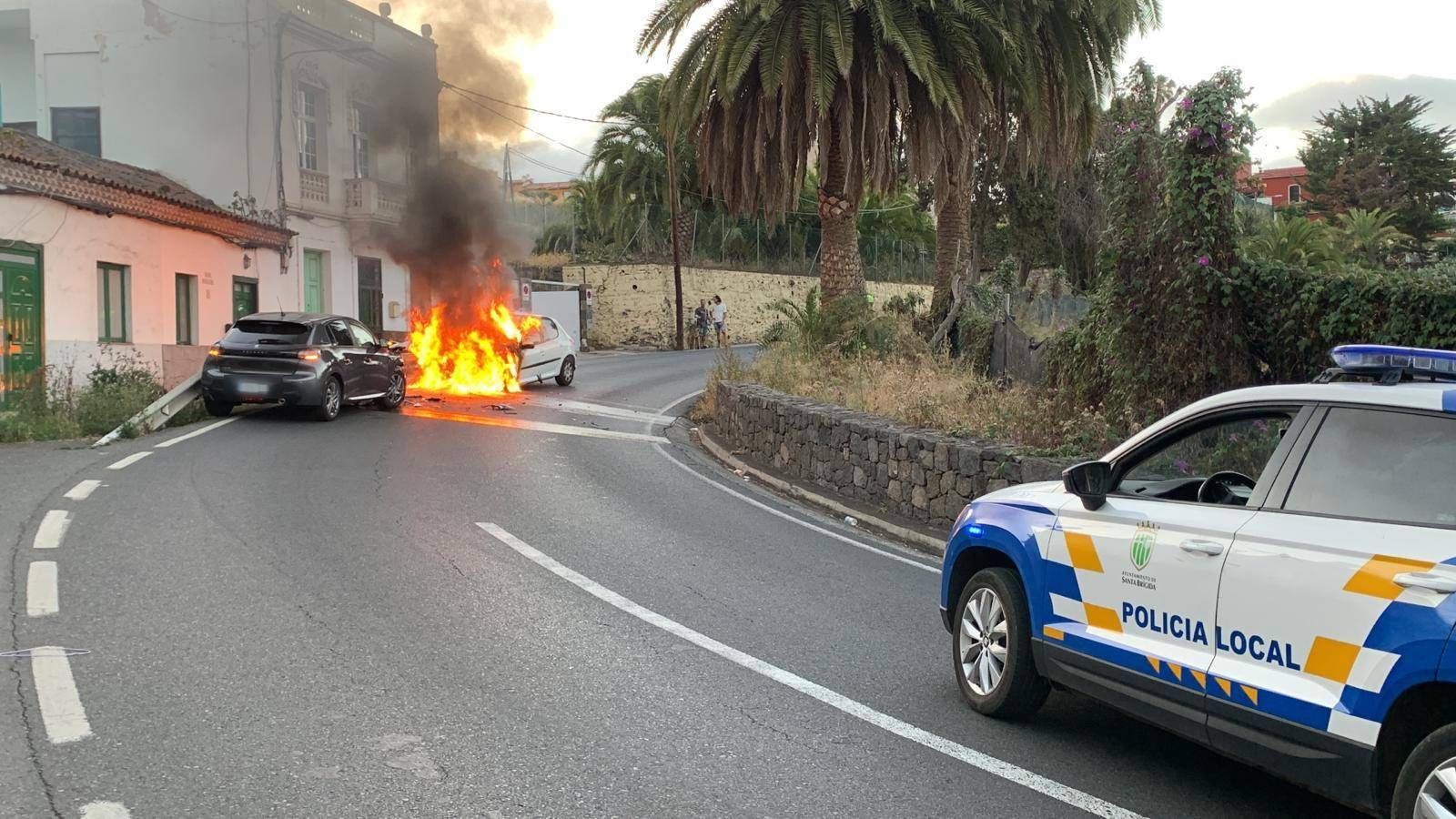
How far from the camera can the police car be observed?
3352 mm

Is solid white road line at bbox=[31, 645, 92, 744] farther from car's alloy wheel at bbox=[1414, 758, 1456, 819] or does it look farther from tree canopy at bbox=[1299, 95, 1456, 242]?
tree canopy at bbox=[1299, 95, 1456, 242]

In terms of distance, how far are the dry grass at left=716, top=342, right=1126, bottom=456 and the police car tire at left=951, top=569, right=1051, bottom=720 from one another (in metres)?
4.91

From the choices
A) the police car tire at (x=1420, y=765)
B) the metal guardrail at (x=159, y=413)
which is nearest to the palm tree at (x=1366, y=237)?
the metal guardrail at (x=159, y=413)

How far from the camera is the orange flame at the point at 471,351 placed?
22984mm

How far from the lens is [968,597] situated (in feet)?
17.9

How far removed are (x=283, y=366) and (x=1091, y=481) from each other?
14.3m

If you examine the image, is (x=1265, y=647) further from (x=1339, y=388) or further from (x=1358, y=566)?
(x=1339, y=388)

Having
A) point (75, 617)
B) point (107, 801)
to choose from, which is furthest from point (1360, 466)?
point (75, 617)

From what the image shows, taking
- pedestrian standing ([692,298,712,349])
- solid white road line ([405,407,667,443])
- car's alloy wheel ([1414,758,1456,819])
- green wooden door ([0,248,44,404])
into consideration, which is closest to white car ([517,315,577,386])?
solid white road line ([405,407,667,443])

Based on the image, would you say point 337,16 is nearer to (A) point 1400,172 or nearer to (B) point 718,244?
(B) point 718,244

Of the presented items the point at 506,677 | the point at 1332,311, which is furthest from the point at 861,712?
the point at 1332,311

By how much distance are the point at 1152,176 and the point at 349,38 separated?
23.2 metres

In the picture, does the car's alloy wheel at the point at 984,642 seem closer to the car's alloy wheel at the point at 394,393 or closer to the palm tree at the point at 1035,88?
the palm tree at the point at 1035,88

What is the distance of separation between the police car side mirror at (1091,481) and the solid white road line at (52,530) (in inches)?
284
